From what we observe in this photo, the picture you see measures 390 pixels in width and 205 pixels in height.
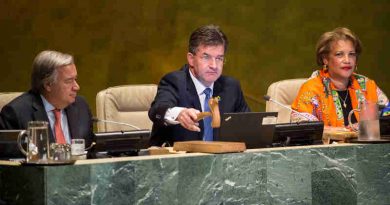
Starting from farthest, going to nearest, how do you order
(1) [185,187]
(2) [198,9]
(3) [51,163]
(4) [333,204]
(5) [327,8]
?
(5) [327,8] < (2) [198,9] < (4) [333,204] < (1) [185,187] < (3) [51,163]

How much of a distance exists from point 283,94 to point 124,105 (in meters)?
0.96

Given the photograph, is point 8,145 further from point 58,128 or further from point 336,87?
point 336,87

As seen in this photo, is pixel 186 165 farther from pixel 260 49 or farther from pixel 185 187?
pixel 260 49

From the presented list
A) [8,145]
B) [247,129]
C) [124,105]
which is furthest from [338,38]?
[8,145]

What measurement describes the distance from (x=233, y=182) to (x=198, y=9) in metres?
2.77

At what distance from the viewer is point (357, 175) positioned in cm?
334

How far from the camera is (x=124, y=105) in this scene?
4.32 meters

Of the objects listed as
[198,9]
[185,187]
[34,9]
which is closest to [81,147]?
[185,187]

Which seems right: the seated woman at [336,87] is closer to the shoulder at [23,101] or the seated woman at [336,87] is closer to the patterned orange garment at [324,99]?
the patterned orange garment at [324,99]

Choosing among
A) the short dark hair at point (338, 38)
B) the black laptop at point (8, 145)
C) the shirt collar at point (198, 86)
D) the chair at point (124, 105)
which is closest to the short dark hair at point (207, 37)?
the shirt collar at point (198, 86)

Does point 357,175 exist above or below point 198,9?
below

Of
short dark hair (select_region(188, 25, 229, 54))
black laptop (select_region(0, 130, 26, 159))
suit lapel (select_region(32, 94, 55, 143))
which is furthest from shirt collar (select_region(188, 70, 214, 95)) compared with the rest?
black laptop (select_region(0, 130, 26, 159))

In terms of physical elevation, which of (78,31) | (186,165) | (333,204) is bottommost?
(333,204)

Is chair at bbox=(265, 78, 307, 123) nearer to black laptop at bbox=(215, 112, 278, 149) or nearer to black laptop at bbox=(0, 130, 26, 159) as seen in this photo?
black laptop at bbox=(215, 112, 278, 149)
